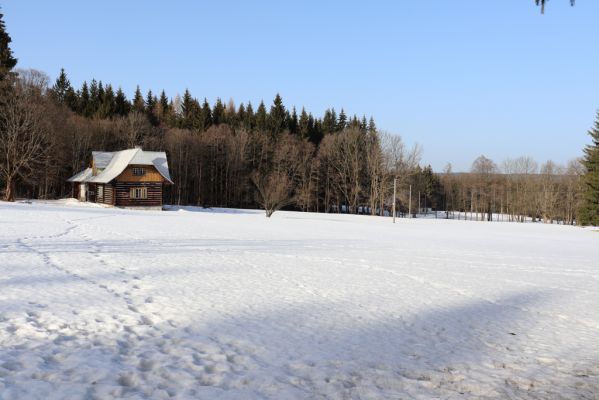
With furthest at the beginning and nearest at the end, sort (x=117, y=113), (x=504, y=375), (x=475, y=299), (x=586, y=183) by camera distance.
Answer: (x=117, y=113), (x=586, y=183), (x=475, y=299), (x=504, y=375)

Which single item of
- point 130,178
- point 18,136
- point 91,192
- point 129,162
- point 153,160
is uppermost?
point 18,136

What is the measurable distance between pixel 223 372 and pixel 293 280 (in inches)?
250

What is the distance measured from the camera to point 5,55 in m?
45.2

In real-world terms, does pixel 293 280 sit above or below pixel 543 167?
below

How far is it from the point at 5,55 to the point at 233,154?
1252 inches

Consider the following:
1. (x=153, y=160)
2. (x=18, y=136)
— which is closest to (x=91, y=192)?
(x=153, y=160)

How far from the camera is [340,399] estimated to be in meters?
4.64

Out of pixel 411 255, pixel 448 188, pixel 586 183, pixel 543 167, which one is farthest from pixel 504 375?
pixel 448 188

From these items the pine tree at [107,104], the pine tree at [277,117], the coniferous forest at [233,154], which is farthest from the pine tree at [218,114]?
the pine tree at [107,104]

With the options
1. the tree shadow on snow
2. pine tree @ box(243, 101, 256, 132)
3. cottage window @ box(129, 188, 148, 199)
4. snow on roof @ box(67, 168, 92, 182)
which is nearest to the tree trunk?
snow on roof @ box(67, 168, 92, 182)

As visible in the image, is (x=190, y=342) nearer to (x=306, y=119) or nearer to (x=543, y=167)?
(x=306, y=119)

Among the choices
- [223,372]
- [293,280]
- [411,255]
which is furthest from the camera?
[411,255]

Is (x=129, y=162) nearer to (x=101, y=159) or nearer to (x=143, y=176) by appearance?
(x=143, y=176)

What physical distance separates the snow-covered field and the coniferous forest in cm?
3480
